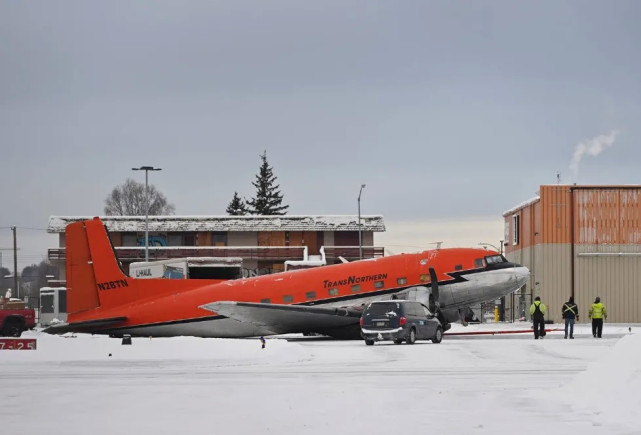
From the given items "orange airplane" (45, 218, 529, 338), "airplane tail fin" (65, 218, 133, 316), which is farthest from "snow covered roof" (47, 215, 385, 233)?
"airplane tail fin" (65, 218, 133, 316)

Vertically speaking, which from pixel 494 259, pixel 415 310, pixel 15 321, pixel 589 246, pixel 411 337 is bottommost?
pixel 15 321

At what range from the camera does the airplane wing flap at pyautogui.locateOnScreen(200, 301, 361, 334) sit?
4403cm

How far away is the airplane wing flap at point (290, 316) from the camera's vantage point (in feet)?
144

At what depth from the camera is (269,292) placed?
46719mm

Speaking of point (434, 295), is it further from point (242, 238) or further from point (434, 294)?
point (242, 238)

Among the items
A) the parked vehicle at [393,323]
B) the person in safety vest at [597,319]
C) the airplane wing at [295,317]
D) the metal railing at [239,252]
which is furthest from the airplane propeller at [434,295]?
the metal railing at [239,252]

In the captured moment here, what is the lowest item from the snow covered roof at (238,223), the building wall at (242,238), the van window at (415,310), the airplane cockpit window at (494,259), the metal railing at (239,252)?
the van window at (415,310)

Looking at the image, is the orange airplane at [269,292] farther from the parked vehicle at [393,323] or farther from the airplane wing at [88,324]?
the parked vehicle at [393,323]

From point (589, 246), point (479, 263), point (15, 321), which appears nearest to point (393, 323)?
point (479, 263)

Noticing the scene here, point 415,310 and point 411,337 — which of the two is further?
point 415,310

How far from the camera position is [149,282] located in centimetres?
4650

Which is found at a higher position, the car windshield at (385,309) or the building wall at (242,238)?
the building wall at (242,238)

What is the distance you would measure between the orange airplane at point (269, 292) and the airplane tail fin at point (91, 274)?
0.04m

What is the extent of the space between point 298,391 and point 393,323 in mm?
19614
